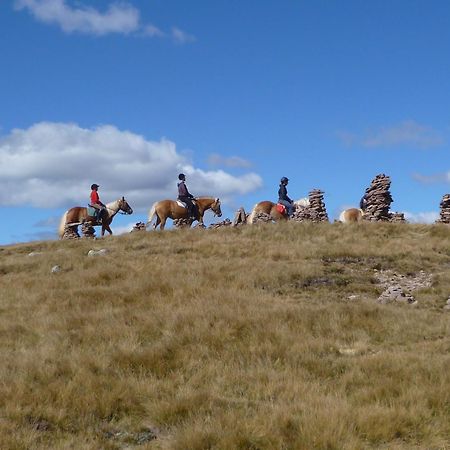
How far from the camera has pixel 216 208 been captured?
31734mm

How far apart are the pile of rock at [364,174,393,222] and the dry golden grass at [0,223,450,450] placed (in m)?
10.3

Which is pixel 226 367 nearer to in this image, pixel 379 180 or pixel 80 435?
pixel 80 435

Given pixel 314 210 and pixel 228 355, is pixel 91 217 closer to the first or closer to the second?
pixel 314 210

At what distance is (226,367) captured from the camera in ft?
29.2

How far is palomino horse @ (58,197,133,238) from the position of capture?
3109 centimetres

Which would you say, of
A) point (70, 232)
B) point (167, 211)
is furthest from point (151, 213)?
point (70, 232)

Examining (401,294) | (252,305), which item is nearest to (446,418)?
(252,305)

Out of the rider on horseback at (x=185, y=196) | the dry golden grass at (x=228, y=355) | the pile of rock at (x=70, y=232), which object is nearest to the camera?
the dry golden grass at (x=228, y=355)

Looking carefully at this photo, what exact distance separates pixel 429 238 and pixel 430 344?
13073 mm

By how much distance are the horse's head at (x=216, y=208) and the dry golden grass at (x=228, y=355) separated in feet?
41.0

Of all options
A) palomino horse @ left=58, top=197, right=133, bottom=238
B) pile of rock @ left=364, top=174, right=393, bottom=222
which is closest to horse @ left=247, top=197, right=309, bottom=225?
pile of rock @ left=364, top=174, right=393, bottom=222

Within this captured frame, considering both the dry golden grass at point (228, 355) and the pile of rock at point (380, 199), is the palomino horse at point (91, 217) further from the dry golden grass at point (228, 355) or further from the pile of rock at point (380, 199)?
the pile of rock at point (380, 199)

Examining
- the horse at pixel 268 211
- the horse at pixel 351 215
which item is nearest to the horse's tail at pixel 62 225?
the horse at pixel 268 211

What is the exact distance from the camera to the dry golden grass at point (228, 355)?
6652 millimetres
